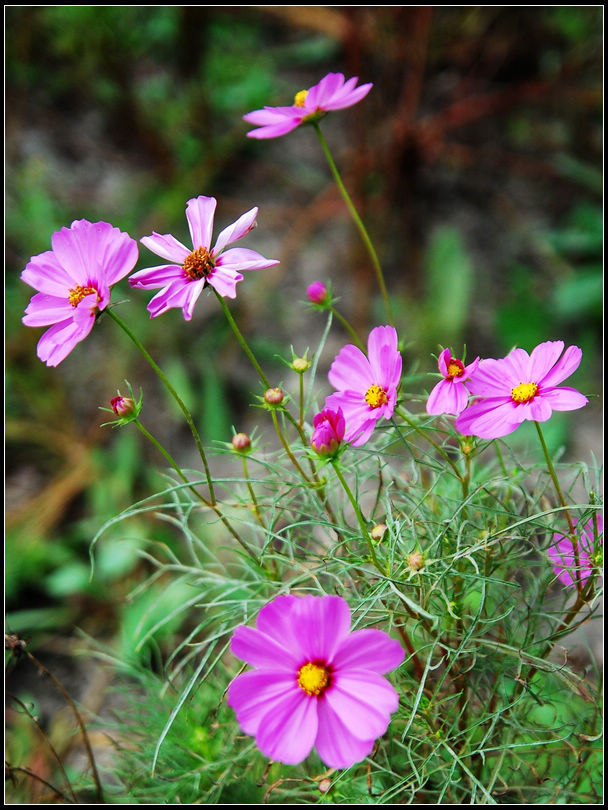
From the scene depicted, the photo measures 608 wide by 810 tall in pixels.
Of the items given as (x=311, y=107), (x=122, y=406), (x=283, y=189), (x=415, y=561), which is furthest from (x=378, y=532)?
(x=283, y=189)

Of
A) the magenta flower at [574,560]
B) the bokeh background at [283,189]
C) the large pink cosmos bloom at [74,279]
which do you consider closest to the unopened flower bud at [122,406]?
the large pink cosmos bloom at [74,279]

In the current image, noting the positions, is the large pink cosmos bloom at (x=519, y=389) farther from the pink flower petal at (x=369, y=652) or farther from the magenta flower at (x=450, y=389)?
the pink flower petal at (x=369, y=652)

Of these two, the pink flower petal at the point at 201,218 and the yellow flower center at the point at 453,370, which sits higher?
the pink flower petal at the point at 201,218

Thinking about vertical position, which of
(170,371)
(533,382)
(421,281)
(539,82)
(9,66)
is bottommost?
(533,382)

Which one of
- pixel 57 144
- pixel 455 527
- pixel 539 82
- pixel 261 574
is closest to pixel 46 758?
pixel 261 574

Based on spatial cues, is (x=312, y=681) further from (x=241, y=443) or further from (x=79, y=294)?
(x=79, y=294)

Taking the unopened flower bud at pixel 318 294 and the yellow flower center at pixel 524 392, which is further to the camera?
the unopened flower bud at pixel 318 294

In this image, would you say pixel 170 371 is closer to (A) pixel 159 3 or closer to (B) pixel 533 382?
(A) pixel 159 3

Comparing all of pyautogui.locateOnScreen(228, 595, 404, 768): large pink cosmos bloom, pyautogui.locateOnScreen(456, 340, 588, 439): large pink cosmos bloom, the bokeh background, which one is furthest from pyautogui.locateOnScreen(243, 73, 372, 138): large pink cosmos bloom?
the bokeh background
